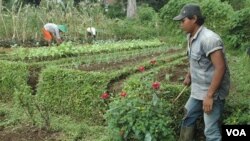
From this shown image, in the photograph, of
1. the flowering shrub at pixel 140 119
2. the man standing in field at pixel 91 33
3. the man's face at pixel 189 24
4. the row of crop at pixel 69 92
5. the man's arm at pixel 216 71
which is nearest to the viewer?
the man's arm at pixel 216 71

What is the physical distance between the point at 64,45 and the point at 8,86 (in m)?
2.20

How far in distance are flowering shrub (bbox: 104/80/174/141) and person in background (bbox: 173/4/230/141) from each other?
46cm

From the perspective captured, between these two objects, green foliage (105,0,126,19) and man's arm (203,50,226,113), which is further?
green foliage (105,0,126,19)

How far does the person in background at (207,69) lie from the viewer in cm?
469

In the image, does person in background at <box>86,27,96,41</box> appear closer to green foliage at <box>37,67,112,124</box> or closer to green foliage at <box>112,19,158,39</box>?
green foliage at <box>112,19,158,39</box>

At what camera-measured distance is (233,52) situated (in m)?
9.33

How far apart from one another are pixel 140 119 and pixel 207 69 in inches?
38.5

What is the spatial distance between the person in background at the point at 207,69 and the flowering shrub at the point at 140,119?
0.46 metres

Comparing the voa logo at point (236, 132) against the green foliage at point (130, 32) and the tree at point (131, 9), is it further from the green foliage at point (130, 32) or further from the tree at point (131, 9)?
the tree at point (131, 9)

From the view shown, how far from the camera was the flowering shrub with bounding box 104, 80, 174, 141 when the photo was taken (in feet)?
17.2

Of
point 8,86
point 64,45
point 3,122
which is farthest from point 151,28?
point 3,122

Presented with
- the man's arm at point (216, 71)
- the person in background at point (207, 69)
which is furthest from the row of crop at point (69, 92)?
the man's arm at point (216, 71)

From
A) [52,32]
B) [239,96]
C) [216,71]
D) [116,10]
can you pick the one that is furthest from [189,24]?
[116,10]

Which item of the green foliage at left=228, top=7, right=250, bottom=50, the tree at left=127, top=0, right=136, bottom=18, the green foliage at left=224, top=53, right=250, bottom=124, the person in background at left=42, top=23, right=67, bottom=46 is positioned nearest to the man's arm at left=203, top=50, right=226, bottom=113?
the green foliage at left=224, top=53, right=250, bottom=124
